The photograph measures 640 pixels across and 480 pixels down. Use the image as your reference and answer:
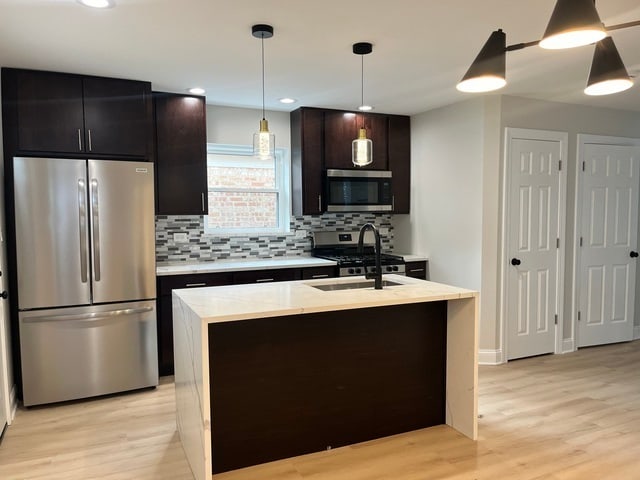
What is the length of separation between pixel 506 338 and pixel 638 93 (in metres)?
2.48

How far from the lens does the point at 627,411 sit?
3.18 metres

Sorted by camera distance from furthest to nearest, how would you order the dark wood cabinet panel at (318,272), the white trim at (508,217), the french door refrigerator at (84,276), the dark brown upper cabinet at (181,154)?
the dark wood cabinet panel at (318,272), the white trim at (508,217), the dark brown upper cabinet at (181,154), the french door refrigerator at (84,276)

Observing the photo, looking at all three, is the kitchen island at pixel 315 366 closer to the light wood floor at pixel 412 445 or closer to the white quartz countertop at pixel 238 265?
the light wood floor at pixel 412 445

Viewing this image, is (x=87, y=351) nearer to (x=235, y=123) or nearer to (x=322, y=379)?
(x=322, y=379)

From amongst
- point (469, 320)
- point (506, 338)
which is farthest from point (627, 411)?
point (469, 320)

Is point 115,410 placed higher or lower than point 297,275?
lower

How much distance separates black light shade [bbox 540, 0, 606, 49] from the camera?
1.35m

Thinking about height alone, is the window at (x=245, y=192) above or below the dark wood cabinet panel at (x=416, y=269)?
above

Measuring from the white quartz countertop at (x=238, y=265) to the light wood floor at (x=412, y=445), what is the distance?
97 centimetres

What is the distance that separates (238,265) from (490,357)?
2.44 m

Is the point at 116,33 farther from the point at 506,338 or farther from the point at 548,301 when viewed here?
the point at 548,301

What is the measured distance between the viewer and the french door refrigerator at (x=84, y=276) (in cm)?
320

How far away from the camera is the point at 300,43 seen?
2785 millimetres

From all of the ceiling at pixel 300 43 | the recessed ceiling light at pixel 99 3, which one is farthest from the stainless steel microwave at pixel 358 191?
the recessed ceiling light at pixel 99 3
